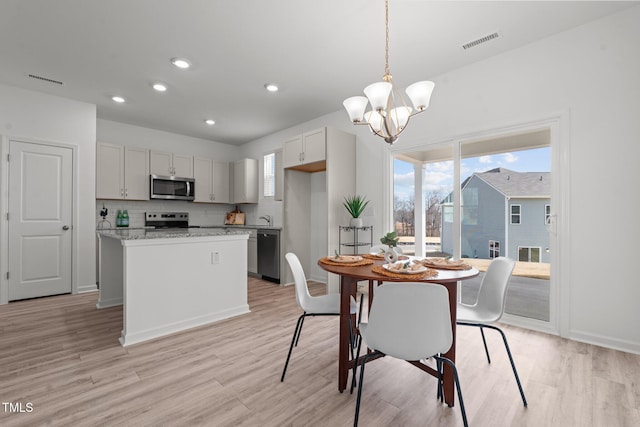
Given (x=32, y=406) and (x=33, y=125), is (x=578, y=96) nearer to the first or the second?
(x=32, y=406)

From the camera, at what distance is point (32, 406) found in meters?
1.72

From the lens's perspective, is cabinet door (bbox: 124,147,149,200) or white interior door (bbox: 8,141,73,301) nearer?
white interior door (bbox: 8,141,73,301)

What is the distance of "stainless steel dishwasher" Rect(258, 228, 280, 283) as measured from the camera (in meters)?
4.79

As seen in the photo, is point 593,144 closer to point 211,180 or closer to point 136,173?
point 211,180

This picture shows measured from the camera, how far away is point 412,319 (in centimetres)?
137

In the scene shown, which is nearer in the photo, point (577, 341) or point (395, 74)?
point (577, 341)

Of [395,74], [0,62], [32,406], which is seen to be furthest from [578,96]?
[0,62]

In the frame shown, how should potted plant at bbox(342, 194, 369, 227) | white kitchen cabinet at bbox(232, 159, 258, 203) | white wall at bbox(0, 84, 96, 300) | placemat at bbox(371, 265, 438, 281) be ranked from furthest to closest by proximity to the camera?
white kitchen cabinet at bbox(232, 159, 258, 203) → potted plant at bbox(342, 194, 369, 227) → white wall at bbox(0, 84, 96, 300) → placemat at bbox(371, 265, 438, 281)

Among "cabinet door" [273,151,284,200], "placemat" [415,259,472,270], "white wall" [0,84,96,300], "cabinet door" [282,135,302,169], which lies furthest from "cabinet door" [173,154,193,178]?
"placemat" [415,259,472,270]

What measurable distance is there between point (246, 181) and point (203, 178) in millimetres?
851

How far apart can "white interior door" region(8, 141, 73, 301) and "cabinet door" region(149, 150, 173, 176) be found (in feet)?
4.01

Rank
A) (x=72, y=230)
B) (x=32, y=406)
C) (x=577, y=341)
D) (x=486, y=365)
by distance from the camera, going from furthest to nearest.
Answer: (x=72, y=230) < (x=577, y=341) < (x=486, y=365) < (x=32, y=406)

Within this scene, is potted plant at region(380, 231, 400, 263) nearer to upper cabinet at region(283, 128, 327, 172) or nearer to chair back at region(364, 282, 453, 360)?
chair back at region(364, 282, 453, 360)

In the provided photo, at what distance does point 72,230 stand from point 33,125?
1.45 m
